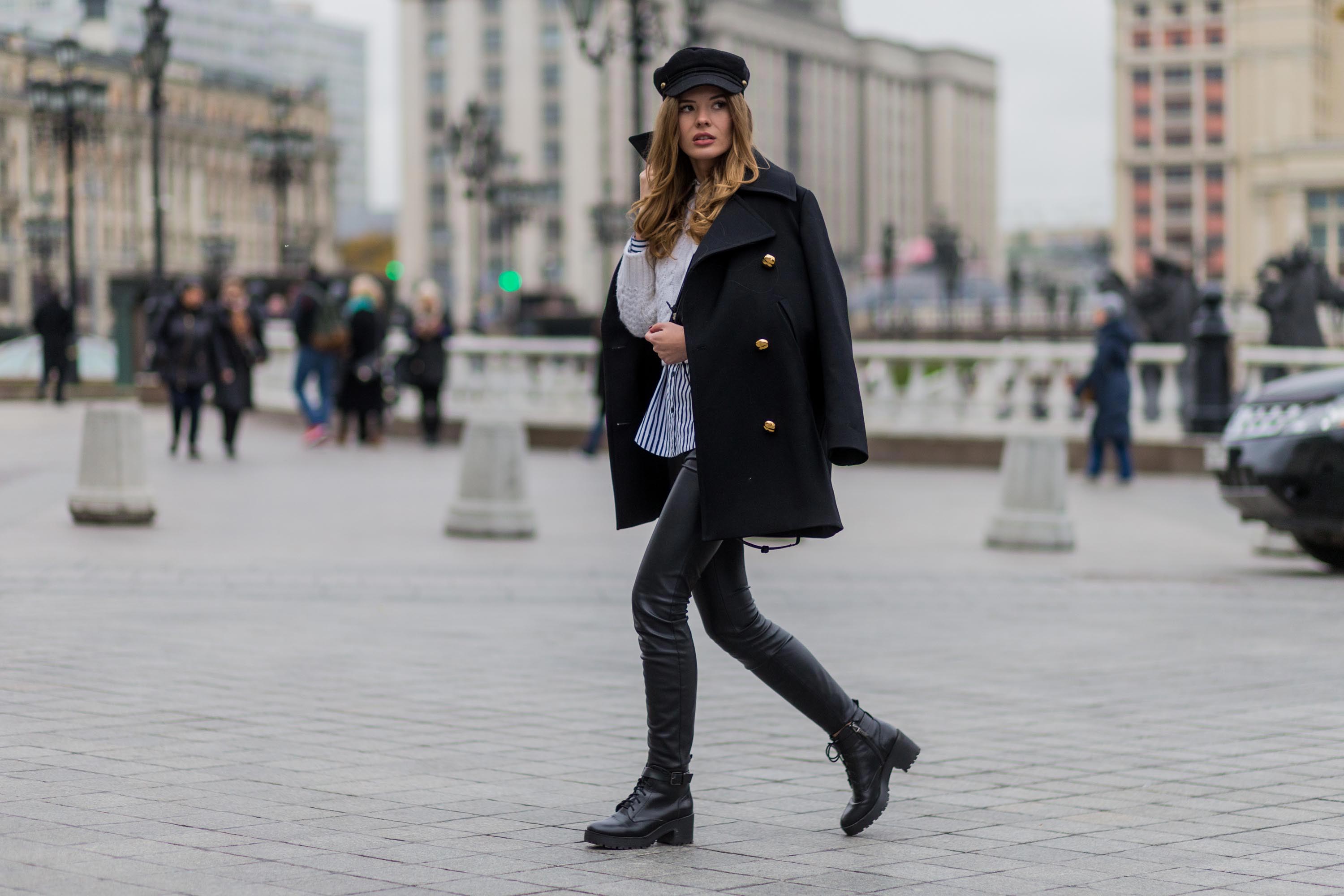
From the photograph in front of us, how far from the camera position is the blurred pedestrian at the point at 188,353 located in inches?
736

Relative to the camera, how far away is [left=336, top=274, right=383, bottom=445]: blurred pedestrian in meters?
22.0

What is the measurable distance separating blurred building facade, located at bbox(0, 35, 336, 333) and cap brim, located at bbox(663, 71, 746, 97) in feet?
88.5

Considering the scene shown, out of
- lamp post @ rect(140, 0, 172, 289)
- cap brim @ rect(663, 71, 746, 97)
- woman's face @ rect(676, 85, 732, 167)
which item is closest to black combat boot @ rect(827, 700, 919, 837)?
woman's face @ rect(676, 85, 732, 167)

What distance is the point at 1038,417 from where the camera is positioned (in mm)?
21344

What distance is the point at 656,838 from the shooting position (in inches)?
189

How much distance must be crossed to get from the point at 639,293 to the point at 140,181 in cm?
7167

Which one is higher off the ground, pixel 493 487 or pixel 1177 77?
pixel 1177 77

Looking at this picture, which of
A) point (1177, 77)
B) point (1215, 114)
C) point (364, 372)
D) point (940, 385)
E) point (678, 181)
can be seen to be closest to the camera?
point (678, 181)

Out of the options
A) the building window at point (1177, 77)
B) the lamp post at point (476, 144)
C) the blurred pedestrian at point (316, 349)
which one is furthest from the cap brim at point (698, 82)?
the building window at point (1177, 77)

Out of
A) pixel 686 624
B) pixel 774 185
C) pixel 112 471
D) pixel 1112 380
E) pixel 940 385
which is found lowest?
pixel 112 471

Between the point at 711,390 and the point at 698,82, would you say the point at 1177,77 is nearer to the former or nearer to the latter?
the point at 698,82

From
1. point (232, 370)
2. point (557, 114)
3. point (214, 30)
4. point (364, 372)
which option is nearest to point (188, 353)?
point (232, 370)

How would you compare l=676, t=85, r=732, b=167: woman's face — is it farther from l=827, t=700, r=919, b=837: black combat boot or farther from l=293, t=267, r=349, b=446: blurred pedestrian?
Answer: l=293, t=267, r=349, b=446: blurred pedestrian

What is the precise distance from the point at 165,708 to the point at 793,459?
9.39 feet
